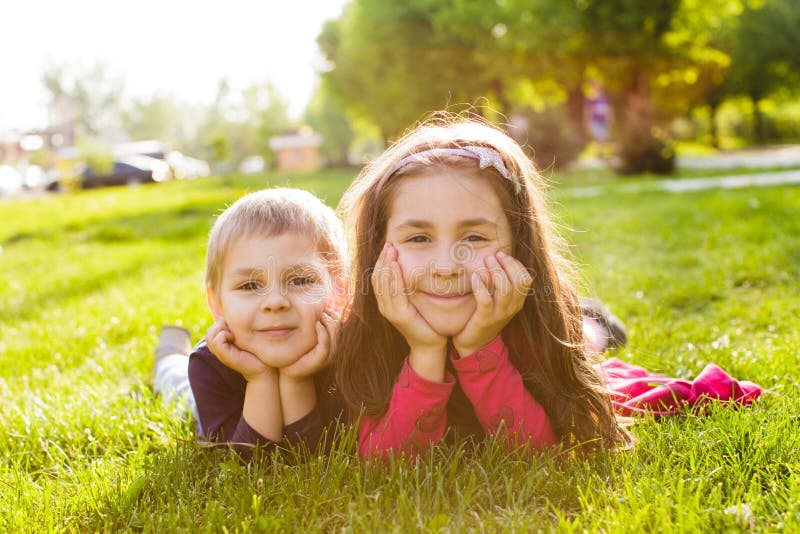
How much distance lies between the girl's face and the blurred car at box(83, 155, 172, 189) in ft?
105

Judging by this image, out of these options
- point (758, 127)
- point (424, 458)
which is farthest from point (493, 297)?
point (758, 127)

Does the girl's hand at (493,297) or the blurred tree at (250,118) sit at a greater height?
the blurred tree at (250,118)

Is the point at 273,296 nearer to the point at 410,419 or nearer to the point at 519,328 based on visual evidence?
the point at 410,419

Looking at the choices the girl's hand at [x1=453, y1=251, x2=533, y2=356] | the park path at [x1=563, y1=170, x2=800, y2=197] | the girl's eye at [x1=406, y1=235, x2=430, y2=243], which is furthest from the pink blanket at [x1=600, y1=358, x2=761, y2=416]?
the park path at [x1=563, y1=170, x2=800, y2=197]

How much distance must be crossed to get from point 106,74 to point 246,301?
A: 92.9 meters

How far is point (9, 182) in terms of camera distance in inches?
1326

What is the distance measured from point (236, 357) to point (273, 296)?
234mm

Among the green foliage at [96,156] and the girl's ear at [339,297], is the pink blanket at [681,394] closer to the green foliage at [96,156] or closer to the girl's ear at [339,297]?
the girl's ear at [339,297]

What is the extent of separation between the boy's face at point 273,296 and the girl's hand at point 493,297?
20.9 inches

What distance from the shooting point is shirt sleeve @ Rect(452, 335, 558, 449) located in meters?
2.17

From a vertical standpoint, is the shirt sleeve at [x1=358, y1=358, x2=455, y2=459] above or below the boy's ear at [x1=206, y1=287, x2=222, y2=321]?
below

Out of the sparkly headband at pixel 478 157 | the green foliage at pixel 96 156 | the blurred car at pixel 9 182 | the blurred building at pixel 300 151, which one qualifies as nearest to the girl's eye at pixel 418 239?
the sparkly headband at pixel 478 157

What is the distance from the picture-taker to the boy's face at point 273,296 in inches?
91.3

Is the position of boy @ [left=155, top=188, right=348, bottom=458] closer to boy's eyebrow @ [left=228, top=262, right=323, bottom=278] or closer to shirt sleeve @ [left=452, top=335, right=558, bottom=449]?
boy's eyebrow @ [left=228, top=262, right=323, bottom=278]
